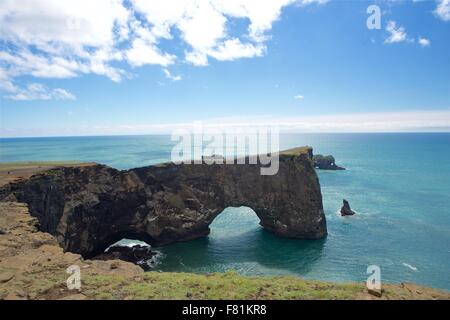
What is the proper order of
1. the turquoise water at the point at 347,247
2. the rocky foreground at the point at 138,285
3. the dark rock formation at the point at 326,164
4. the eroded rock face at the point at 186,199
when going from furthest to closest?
the dark rock formation at the point at 326,164 → the eroded rock face at the point at 186,199 → the turquoise water at the point at 347,247 → the rocky foreground at the point at 138,285

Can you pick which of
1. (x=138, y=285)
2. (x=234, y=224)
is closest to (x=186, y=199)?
(x=234, y=224)

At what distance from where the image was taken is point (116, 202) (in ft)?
183

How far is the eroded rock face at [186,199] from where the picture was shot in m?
52.6

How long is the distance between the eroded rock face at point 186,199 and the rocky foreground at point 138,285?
3304 centimetres

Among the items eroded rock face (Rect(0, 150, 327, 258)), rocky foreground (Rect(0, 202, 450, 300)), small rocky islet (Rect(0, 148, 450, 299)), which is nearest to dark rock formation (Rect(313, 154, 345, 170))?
small rocky islet (Rect(0, 148, 450, 299))

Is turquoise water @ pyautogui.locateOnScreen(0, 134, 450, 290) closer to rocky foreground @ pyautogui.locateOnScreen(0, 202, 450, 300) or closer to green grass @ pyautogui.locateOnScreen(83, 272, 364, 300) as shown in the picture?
rocky foreground @ pyautogui.locateOnScreen(0, 202, 450, 300)

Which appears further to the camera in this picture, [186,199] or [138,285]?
[186,199]

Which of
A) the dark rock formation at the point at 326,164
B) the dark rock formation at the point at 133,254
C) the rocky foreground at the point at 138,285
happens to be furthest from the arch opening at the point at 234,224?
the dark rock formation at the point at 326,164

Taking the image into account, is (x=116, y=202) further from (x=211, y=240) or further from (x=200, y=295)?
(x=200, y=295)

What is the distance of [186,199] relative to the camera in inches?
2424

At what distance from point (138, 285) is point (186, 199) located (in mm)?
45812

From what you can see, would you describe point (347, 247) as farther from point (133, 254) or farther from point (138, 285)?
point (138, 285)

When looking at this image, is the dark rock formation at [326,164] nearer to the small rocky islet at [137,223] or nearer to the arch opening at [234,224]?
the arch opening at [234,224]

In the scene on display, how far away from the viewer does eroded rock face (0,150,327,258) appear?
52594 mm
